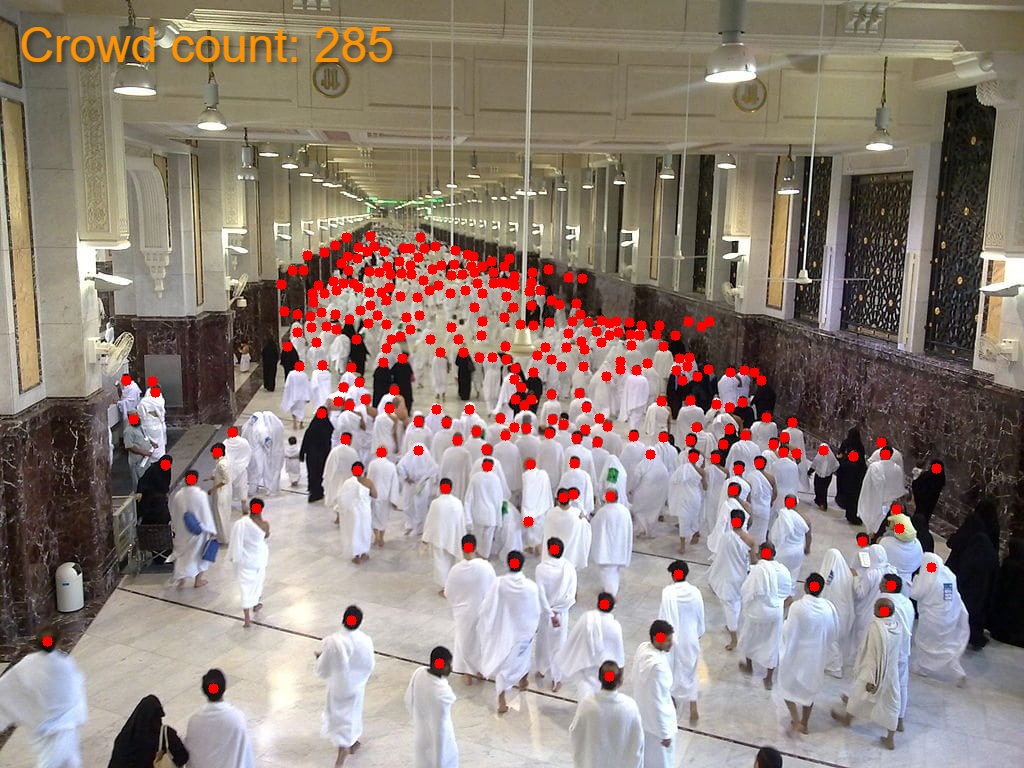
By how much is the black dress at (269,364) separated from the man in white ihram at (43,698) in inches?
471

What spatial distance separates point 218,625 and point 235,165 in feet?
32.3

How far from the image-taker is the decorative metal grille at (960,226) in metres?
10.9

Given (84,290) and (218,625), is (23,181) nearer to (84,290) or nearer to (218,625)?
(84,290)

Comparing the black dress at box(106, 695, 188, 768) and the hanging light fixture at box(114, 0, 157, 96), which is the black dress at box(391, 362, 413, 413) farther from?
the black dress at box(106, 695, 188, 768)

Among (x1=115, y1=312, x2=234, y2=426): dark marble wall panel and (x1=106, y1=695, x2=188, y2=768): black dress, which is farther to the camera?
(x1=115, y1=312, x2=234, y2=426): dark marble wall panel

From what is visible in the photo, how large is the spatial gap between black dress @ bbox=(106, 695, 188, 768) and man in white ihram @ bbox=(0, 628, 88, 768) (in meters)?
0.55

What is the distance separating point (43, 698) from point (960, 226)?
10556mm

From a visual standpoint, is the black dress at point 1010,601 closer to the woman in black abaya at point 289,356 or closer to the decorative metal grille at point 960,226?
the decorative metal grille at point 960,226

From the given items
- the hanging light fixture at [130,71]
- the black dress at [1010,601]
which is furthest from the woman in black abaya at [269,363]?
the black dress at [1010,601]

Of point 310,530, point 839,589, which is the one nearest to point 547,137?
point 310,530

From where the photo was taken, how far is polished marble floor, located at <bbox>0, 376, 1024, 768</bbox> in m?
6.12

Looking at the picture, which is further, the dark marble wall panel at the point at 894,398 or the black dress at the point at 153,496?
the dark marble wall panel at the point at 894,398
